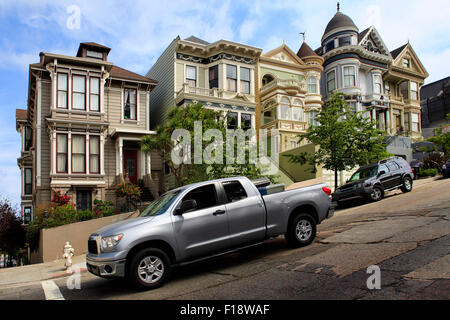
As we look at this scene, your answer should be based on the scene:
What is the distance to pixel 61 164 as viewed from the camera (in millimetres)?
21094

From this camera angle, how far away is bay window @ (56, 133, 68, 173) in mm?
20991

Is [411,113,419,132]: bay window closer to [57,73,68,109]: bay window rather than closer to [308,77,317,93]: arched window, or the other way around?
[308,77,317,93]: arched window

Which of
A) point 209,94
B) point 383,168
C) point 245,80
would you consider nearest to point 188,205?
point 383,168

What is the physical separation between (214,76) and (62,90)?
10518mm

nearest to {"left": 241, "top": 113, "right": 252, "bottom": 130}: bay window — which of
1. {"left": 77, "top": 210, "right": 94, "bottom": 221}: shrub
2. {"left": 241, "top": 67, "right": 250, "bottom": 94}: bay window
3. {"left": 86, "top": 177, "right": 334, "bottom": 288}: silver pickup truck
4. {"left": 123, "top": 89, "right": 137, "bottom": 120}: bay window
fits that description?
{"left": 241, "top": 67, "right": 250, "bottom": 94}: bay window

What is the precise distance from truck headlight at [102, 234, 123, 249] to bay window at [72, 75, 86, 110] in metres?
17.2

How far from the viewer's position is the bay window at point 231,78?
27.2 m

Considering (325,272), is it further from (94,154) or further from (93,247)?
(94,154)

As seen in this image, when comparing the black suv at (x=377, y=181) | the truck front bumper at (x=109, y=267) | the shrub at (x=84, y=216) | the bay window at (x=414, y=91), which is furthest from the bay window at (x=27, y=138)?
the bay window at (x=414, y=91)

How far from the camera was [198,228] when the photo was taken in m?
7.15

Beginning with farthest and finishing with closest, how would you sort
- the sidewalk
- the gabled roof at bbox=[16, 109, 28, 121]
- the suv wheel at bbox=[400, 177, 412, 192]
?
the gabled roof at bbox=[16, 109, 28, 121], the suv wheel at bbox=[400, 177, 412, 192], the sidewalk

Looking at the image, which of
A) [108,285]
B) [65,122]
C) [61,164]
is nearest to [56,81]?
[65,122]

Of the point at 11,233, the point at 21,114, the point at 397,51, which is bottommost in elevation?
the point at 11,233
